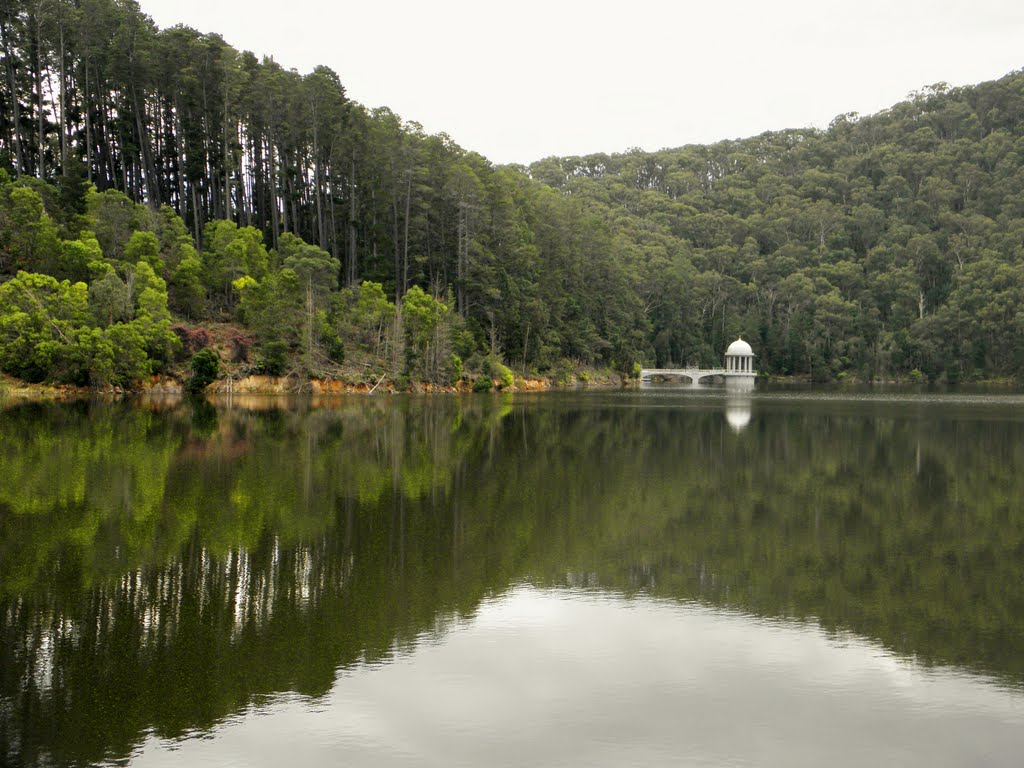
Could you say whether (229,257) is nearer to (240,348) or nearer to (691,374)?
(240,348)

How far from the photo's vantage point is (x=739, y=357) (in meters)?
132

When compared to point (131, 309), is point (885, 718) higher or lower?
lower

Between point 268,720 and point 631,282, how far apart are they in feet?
417

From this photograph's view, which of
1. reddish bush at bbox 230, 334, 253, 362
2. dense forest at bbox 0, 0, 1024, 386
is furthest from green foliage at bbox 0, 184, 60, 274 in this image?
reddish bush at bbox 230, 334, 253, 362

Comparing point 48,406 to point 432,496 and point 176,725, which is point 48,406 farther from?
point 176,725

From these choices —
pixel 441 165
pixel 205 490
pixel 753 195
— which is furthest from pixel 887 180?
pixel 205 490

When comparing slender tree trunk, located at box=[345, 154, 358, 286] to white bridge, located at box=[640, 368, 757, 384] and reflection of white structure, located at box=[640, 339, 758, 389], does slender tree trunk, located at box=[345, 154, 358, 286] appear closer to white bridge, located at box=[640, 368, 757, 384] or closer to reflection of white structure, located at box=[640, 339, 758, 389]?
white bridge, located at box=[640, 368, 757, 384]

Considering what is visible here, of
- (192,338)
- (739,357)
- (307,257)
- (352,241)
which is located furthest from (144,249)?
(739,357)

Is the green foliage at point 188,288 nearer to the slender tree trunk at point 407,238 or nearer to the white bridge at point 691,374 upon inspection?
the slender tree trunk at point 407,238

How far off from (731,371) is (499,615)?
120 metres

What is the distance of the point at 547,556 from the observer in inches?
567

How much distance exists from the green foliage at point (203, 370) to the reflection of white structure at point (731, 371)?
7149 cm

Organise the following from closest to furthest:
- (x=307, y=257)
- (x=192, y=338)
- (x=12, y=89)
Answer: (x=192, y=338), (x=307, y=257), (x=12, y=89)

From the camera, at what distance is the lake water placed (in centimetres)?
779
